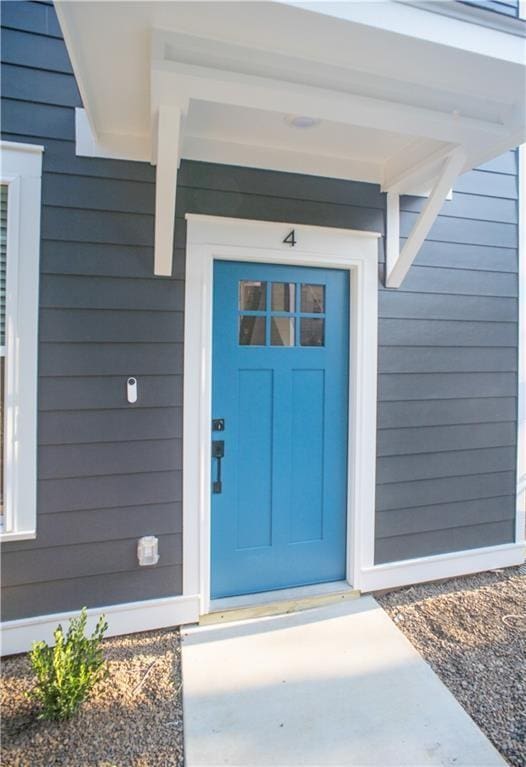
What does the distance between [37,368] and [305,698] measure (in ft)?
6.10

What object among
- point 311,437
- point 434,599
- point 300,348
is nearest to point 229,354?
point 300,348

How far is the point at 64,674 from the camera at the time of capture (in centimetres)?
165

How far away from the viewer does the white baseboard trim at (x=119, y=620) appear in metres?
2.05

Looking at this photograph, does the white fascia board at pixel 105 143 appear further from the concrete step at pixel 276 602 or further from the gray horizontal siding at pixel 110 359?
the concrete step at pixel 276 602

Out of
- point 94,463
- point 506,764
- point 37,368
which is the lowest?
point 506,764

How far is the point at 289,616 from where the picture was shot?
2375mm

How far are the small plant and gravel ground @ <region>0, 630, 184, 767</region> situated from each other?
0.06 meters

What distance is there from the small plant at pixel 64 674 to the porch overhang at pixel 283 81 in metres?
1.67

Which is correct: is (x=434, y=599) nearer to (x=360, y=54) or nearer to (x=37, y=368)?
(x=37, y=368)

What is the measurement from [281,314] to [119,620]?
1780mm

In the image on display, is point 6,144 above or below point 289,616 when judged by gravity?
above

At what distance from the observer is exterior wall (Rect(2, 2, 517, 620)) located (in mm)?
2062

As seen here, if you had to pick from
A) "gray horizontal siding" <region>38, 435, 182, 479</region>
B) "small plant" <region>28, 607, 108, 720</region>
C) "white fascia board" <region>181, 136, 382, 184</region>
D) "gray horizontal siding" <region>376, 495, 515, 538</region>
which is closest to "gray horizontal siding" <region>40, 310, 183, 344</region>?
"gray horizontal siding" <region>38, 435, 182, 479</region>

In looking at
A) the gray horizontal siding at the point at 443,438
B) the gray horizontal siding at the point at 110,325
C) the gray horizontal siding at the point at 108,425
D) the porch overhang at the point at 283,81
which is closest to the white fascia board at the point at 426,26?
the porch overhang at the point at 283,81
